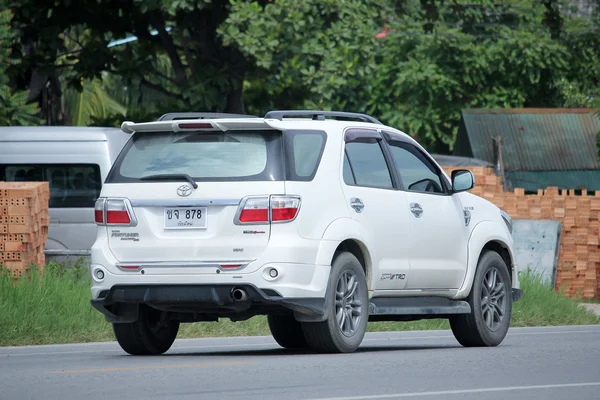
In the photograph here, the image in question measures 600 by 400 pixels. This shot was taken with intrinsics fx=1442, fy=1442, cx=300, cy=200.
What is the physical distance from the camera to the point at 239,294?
10547 millimetres

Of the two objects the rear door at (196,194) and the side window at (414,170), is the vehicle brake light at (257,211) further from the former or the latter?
the side window at (414,170)

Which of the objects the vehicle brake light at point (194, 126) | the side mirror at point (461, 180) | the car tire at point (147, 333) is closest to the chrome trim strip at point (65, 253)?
the car tire at point (147, 333)

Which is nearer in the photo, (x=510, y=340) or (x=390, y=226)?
(x=390, y=226)

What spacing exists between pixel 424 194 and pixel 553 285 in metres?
9.33

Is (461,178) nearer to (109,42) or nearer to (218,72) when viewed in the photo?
(218,72)

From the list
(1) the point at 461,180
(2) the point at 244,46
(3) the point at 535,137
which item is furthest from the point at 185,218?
(3) the point at 535,137

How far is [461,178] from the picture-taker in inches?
493

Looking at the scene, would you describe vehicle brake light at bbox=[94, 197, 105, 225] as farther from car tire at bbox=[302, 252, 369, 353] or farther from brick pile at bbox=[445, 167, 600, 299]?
brick pile at bbox=[445, 167, 600, 299]

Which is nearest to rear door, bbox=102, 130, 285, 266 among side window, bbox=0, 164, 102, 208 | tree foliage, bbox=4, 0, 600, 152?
side window, bbox=0, 164, 102, 208

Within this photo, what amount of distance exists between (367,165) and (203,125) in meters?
1.48

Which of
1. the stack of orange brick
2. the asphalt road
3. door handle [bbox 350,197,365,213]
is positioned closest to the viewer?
the asphalt road

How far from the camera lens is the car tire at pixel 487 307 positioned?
41.2 ft

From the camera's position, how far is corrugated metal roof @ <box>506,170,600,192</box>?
34.7 m

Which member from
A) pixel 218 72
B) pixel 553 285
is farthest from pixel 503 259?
pixel 218 72
